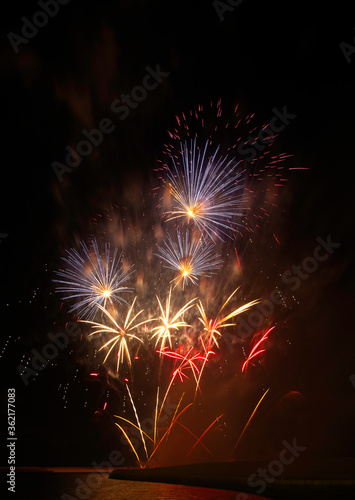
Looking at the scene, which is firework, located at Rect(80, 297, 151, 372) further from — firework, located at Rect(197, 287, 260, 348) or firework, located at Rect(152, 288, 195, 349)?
firework, located at Rect(197, 287, 260, 348)

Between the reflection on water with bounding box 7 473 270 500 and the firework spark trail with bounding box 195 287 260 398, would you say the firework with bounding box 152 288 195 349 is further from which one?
the reflection on water with bounding box 7 473 270 500

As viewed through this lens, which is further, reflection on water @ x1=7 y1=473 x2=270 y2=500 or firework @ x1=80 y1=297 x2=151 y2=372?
firework @ x1=80 y1=297 x2=151 y2=372

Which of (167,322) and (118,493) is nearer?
(118,493)

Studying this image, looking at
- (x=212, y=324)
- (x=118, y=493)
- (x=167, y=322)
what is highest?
(x=167, y=322)

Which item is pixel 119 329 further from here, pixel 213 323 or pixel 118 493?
pixel 118 493

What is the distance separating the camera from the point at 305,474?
14141mm

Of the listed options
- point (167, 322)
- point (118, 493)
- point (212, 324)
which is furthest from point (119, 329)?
point (118, 493)

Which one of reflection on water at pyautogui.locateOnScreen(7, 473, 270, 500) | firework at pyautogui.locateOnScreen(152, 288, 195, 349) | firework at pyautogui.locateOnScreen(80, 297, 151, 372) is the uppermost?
firework at pyautogui.locateOnScreen(80, 297, 151, 372)

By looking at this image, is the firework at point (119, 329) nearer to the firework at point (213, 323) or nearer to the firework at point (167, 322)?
the firework at point (167, 322)

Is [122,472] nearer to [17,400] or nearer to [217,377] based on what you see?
[217,377]

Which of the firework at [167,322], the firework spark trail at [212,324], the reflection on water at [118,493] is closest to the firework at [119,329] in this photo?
the firework at [167,322]

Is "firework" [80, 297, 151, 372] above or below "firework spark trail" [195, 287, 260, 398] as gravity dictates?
above

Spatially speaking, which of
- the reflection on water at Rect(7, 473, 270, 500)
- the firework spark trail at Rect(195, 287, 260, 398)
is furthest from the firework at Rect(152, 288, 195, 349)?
the reflection on water at Rect(7, 473, 270, 500)

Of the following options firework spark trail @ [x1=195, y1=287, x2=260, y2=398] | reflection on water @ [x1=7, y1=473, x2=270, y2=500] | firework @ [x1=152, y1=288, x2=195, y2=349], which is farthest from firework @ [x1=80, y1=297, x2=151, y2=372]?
reflection on water @ [x1=7, y1=473, x2=270, y2=500]
